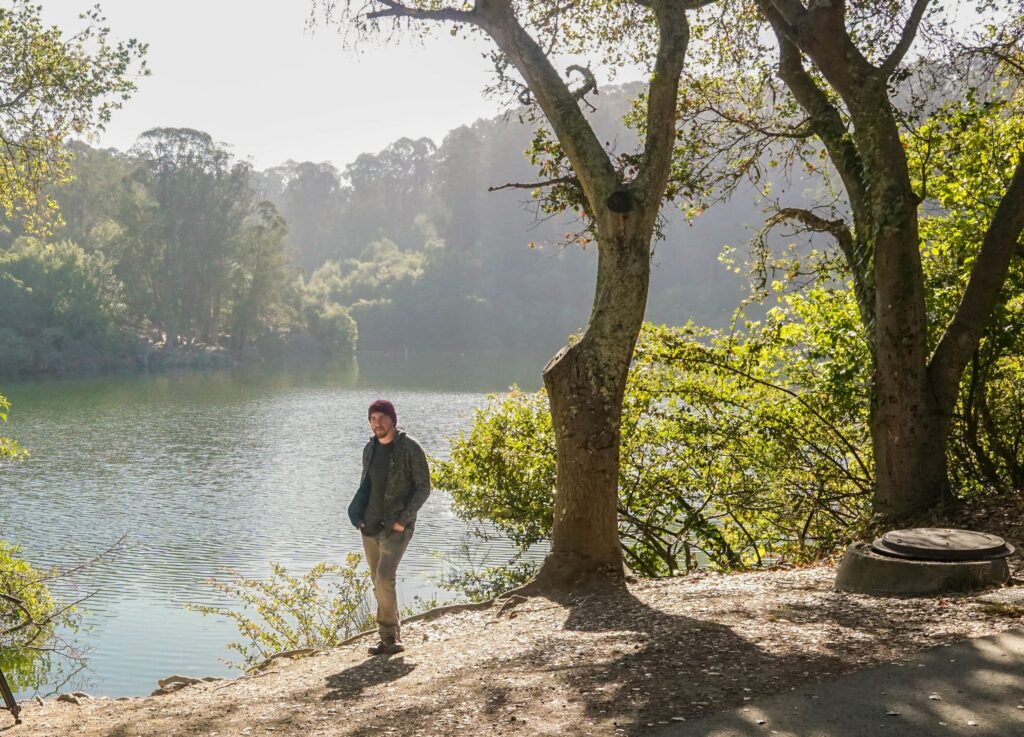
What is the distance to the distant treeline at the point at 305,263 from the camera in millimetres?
67250

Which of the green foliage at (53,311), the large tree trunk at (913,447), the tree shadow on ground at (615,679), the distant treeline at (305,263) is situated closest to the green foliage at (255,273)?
the distant treeline at (305,263)

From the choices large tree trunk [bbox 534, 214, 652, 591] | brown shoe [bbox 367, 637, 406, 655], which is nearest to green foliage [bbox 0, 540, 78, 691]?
brown shoe [bbox 367, 637, 406, 655]

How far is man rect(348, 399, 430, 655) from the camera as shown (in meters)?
7.02

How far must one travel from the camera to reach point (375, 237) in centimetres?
14000

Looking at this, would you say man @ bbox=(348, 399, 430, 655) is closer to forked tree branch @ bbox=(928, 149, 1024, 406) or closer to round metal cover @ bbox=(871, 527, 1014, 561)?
round metal cover @ bbox=(871, 527, 1014, 561)

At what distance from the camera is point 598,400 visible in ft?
26.5

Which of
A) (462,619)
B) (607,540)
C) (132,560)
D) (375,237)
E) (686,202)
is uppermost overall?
(375,237)

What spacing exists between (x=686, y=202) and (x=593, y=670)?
6917mm

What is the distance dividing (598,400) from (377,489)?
1.96 m

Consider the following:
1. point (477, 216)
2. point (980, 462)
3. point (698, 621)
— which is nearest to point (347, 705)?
point (698, 621)

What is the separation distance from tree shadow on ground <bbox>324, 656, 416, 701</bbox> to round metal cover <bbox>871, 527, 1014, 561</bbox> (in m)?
3.20

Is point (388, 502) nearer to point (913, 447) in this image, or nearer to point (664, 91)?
point (664, 91)

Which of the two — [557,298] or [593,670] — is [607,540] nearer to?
[593,670]

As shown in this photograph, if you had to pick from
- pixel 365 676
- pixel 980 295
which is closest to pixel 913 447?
pixel 980 295
